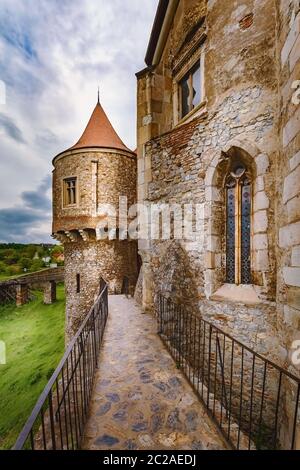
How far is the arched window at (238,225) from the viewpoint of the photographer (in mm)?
5039

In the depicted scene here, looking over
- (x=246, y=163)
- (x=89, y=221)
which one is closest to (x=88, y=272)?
(x=89, y=221)

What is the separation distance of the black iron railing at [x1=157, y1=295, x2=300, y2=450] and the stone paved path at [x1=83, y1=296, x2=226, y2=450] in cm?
20

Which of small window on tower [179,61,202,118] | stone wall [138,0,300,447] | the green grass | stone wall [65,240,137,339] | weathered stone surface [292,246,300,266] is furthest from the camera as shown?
stone wall [65,240,137,339]

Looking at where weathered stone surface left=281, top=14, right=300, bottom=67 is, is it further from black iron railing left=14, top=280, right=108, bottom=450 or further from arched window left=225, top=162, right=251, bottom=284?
black iron railing left=14, top=280, right=108, bottom=450

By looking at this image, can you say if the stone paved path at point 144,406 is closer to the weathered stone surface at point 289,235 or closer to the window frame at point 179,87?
the weathered stone surface at point 289,235

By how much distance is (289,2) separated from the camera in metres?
3.60

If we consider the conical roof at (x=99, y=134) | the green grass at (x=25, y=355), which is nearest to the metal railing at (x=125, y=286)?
the green grass at (x=25, y=355)

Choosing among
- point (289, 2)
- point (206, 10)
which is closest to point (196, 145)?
point (289, 2)

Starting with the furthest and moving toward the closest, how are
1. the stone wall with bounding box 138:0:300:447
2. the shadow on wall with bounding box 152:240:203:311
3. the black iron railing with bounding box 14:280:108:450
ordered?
the shadow on wall with bounding box 152:240:203:311 → the stone wall with bounding box 138:0:300:447 → the black iron railing with bounding box 14:280:108:450

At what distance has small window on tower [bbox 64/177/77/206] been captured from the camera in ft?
43.3

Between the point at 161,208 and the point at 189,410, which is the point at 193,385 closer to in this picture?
the point at 189,410

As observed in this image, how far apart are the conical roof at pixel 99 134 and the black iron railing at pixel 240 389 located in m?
10.5

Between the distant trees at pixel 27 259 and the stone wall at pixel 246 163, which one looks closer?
the stone wall at pixel 246 163

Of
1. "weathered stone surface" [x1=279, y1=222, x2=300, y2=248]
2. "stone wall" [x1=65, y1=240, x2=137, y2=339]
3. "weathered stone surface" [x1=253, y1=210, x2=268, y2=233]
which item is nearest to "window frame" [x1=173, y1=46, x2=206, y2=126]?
"weathered stone surface" [x1=253, y1=210, x2=268, y2=233]
